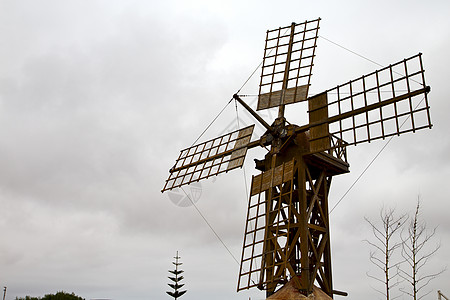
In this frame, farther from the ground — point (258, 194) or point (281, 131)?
point (281, 131)

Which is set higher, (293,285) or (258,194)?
(258,194)

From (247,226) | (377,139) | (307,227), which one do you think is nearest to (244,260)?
(247,226)

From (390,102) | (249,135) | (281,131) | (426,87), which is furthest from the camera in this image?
(249,135)

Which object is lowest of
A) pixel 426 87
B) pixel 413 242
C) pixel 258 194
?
pixel 413 242

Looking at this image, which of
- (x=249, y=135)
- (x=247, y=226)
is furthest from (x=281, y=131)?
(x=247, y=226)

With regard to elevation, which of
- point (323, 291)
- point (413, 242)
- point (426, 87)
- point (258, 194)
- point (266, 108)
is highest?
point (266, 108)

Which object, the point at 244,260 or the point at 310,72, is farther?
the point at 310,72

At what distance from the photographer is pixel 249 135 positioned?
17.3 metres

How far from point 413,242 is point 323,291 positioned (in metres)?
2.97

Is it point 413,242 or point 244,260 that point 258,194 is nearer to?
point 244,260

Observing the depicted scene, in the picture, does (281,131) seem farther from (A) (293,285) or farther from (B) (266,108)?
(A) (293,285)

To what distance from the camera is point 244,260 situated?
15.2 meters

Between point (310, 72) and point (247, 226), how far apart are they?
5553 mm

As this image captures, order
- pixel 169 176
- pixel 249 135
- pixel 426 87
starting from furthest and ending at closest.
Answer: pixel 169 176 < pixel 249 135 < pixel 426 87
